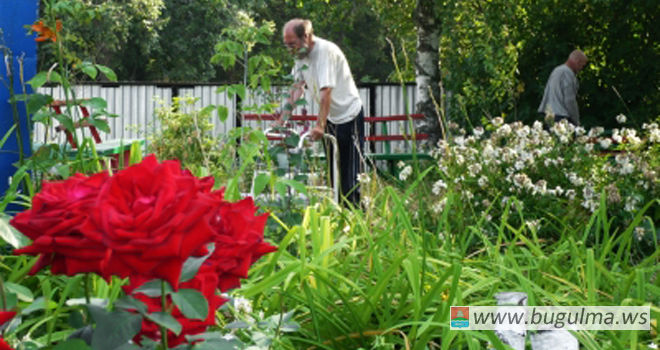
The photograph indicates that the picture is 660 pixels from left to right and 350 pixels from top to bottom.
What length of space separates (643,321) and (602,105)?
10.5 m

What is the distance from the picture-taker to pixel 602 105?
11.6m

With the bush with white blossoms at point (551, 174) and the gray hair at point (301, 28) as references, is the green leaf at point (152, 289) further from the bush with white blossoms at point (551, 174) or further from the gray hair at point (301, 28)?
the gray hair at point (301, 28)

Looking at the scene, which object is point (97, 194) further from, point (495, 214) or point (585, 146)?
point (585, 146)

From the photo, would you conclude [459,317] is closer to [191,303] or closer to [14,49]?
[191,303]

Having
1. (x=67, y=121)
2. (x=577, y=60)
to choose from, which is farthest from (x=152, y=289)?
(x=577, y=60)

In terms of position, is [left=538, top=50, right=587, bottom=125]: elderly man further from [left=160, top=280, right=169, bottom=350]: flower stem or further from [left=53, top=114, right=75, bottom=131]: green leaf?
[left=160, top=280, right=169, bottom=350]: flower stem

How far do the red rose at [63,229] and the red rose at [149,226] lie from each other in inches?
0.8

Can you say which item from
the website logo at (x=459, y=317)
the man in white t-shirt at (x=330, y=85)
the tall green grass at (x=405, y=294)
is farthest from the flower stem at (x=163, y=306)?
the man in white t-shirt at (x=330, y=85)

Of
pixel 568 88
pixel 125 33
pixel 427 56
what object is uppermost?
pixel 125 33

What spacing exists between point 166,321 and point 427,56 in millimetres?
10219

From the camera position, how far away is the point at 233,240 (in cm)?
96

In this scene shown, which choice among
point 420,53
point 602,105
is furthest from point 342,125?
point 602,105

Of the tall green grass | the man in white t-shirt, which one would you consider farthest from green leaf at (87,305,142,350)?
the man in white t-shirt

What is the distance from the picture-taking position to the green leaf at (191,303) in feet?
2.89
